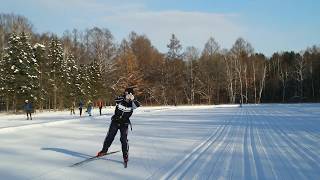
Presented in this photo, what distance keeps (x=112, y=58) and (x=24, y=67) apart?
33.9 m

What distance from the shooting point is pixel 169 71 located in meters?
89.1

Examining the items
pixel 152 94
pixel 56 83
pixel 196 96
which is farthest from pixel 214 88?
pixel 56 83

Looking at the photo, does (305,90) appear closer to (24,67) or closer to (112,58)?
(112,58)

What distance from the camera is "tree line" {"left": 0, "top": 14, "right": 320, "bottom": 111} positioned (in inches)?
2569

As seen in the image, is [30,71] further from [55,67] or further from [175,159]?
[175,159]

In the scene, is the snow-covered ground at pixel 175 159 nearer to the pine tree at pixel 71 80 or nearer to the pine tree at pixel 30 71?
the pine tree at pixel 30 71

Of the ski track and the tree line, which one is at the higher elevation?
the tree line

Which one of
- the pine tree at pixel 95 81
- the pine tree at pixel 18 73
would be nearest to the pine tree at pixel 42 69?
the pine tree at pixel 18 73

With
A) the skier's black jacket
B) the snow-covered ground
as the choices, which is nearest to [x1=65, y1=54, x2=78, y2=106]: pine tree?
the snow-covered ground

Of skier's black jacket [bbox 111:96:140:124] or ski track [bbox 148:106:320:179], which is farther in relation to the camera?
skier's black jacket [bbox 111:96:140:124]

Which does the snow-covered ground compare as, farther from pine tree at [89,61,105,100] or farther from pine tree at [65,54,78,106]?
pine tree at [89,61,105,100]

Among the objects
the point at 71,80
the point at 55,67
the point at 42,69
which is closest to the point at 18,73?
the point at 42,69

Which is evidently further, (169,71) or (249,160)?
(169,71)

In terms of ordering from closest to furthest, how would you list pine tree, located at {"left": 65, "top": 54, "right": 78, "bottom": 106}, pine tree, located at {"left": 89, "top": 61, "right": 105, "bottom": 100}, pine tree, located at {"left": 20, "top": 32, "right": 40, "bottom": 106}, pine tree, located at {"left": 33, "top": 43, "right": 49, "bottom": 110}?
pine tree, located at {"left": 20, "top": 32, "right": 40, "bottom": 106} < pine tree, located at {"left": 33, "top": 43, "right": 49, "bottom": 110} < pine tree, located at {"left": 65, "top": 54, "right": 78, "bottom": 106} < pine tree, located at {"left": 89, "top": 61, "right": 105, "bottom": 100}
